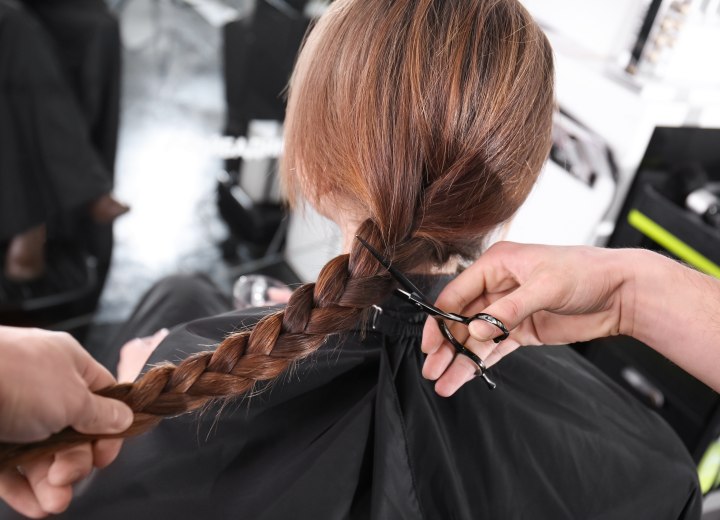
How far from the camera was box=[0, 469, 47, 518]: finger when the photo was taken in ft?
2.48

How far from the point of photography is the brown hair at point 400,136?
90 cm

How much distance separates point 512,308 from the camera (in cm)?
94

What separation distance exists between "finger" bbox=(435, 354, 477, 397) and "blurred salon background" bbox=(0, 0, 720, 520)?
1.03ft

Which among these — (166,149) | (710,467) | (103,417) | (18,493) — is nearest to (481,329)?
(103,417)

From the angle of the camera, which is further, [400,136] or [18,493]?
[400,136]

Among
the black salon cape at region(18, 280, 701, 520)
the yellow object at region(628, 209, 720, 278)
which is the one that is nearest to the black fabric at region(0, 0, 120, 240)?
the black salon cape at region(18, 280, 701, 520)

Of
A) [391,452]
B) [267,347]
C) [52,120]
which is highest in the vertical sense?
[267,347]

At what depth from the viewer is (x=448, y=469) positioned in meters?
1.08

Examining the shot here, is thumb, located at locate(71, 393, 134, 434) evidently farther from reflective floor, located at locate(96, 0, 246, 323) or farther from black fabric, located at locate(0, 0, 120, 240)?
reflective floor, located at locate(96, 0, 246, 323)

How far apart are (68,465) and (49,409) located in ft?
0.51

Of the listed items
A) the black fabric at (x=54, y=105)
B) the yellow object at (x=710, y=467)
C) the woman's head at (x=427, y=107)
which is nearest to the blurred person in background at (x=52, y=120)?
the black fabric at (x=54, y=105)

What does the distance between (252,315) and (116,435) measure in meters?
0.51

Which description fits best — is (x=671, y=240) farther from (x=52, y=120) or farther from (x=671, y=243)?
(x=52, y=120)

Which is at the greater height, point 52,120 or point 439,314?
point 439,314
